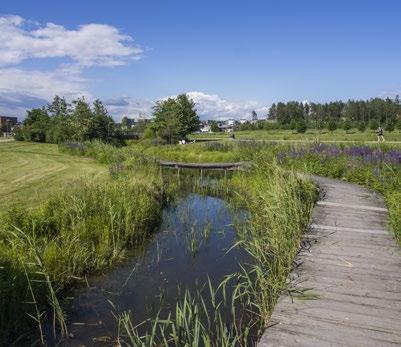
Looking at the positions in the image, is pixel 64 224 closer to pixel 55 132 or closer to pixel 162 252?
pixel 162 252

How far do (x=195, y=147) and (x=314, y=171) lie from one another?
46.6 ft

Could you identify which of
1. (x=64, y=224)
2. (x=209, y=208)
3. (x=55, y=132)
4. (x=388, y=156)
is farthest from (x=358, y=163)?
(x=55, y=132)

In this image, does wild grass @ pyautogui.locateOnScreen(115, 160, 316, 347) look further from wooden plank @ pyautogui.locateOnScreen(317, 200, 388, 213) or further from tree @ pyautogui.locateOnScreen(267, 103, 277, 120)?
tree @ pyautogui.locateOnScreen(267, 103, 277, 120)

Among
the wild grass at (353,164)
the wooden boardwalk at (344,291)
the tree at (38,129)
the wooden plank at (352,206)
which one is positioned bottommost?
the wooden boardwalk at (344,291)

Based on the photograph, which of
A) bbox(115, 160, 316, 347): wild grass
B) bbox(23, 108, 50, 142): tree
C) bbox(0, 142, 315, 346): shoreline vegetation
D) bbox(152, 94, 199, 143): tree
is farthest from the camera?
bbox(23, 108, 50, 142): tree

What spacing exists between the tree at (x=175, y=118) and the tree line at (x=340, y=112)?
33.1m

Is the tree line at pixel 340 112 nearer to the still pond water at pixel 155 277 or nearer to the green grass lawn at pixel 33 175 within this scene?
the green grass lawn at pixel 33 175

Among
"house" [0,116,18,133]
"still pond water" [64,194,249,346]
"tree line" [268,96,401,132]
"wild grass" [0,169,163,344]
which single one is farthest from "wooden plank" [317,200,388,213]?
"house" [0,116,18,133]

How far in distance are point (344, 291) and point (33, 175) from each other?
1574 centimetres

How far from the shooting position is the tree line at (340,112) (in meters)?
80.6

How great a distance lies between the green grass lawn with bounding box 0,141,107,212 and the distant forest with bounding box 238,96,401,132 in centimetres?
4725

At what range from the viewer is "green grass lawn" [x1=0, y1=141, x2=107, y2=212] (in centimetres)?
1257

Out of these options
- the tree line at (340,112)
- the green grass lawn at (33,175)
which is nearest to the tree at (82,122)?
the green grass lawn at (33,175)

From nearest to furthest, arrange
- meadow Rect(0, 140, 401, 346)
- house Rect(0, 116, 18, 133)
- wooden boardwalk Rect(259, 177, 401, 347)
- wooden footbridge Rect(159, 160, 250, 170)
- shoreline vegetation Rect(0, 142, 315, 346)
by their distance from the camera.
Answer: wooden boardwalk Rect(259, 177, 401, 347)
meadow Rect(0, 140, 401, 346)
shoreline vegetation Rect(0, 142, 315, 346)
wooden footbridge Rect(159, 160, 250, 170)
house Rect(0, 116, 18, 133)
